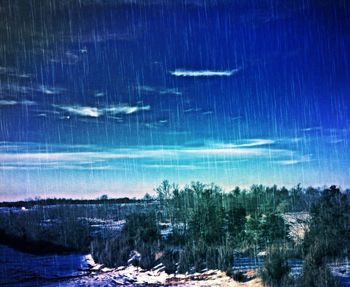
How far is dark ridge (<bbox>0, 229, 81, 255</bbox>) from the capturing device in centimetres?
3747

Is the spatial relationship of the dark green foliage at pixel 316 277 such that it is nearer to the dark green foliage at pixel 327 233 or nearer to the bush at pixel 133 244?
the dark green foliage at pixel 327 233

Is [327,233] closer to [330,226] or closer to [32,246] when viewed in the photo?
[330,226]

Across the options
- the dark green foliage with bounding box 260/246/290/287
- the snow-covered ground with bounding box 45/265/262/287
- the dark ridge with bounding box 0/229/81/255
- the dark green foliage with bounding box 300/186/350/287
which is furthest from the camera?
the dark ridge with bounding box 0/229/81/255

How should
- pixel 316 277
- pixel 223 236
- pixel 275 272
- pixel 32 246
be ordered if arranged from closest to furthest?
pixel 316 277, pixel 275 272, pixel 223 236, pixel 32 246

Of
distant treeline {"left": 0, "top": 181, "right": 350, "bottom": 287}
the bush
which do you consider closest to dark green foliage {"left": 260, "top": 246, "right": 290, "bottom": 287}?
distant treeline {"left": 0, "top": 181, "right": 350, "bottom": 287}

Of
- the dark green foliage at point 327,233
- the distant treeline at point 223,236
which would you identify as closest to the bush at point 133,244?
the distant treeline at point 223,236

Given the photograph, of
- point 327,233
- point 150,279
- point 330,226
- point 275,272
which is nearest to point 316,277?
point 275,272

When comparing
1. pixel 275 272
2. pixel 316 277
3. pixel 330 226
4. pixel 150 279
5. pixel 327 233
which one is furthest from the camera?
pixel 330 226

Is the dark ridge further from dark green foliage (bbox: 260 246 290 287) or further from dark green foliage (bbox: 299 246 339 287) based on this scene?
dark green foliage (bbox: 299 246 339 287)

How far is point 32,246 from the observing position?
1603 inches

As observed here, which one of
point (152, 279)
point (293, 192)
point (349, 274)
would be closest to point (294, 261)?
point (349, 274)

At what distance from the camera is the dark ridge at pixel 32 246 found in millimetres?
37469

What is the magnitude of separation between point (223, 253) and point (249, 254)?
3643 millimetres

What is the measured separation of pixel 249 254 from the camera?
26828 millimetres
